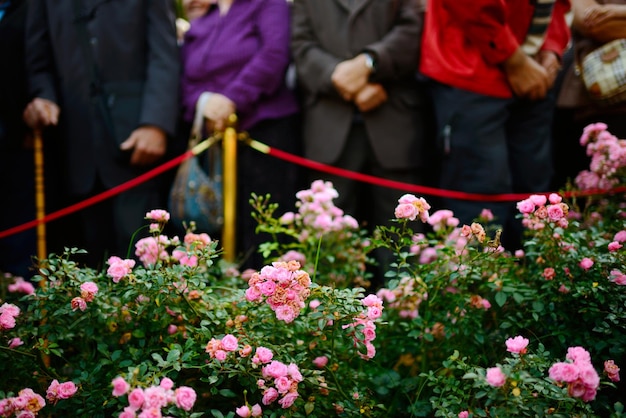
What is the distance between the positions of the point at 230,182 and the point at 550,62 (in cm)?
160

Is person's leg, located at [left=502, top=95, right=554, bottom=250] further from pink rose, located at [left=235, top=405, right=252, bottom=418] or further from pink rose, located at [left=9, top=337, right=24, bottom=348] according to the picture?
pink rose, located at [left=9, top=337, right=24, bottom=348]

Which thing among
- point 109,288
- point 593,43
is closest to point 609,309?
point 109,288

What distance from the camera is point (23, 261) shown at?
365cm

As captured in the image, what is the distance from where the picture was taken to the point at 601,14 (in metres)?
2.99

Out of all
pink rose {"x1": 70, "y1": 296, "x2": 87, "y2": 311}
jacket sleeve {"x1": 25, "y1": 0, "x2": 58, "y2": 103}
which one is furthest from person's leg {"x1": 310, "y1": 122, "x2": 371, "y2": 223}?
pink rose {"x1": 70, "y1": 296, "x2": 87, "y2": 311}

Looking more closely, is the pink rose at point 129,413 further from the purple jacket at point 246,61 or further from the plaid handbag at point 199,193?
the purple jacket at point 246,61

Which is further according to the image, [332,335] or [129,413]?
[332,335]

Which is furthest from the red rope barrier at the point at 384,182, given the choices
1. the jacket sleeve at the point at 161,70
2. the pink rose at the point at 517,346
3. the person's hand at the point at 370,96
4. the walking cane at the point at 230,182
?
the pink rose at the point at 517,346

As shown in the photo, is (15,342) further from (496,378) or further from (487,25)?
(487,25)

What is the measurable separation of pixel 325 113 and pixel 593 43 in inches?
49.3

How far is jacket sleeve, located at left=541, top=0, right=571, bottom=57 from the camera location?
3336mm

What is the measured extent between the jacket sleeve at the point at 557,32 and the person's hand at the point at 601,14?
11.0 inches

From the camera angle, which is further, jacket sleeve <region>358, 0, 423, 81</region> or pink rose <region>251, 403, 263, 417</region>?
jacket sleeve <region>358, 0, 423, 81</region>

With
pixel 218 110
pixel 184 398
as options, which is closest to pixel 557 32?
pixel 218 110
